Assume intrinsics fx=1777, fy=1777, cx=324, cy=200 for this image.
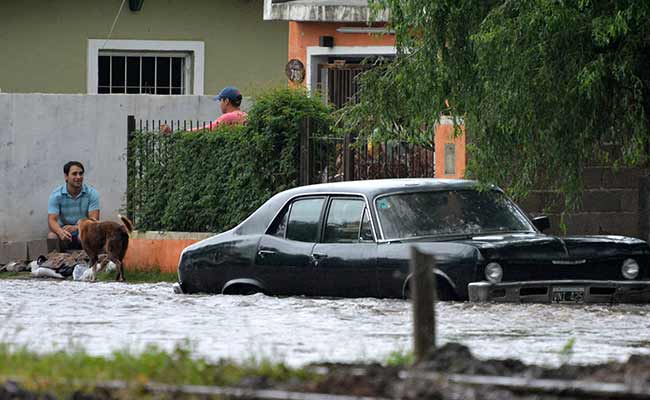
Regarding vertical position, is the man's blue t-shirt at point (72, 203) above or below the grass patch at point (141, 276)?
above

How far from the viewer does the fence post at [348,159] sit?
20969 millimetres

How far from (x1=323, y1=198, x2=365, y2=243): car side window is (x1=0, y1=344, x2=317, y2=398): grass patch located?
24.0ft

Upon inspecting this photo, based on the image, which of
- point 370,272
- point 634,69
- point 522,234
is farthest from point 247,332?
point 634,69

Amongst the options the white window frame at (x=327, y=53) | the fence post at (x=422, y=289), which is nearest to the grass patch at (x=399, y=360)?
the fence post at (x=422, y=289)

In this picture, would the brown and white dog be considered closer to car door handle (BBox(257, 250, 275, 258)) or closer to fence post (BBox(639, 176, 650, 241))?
car door handle (BBox(257, 250, 275, 258))

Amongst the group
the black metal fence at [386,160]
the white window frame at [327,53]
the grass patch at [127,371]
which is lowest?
the grass patch at [127,371]

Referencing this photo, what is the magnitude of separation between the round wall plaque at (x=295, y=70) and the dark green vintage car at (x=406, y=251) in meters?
10.1

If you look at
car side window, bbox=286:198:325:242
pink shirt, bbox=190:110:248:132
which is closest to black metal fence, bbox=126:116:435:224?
pink shirt, bbox=190:110:248:132

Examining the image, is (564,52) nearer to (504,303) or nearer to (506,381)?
(504,303)

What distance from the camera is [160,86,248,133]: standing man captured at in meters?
23.5

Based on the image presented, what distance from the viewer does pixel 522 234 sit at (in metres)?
15.9

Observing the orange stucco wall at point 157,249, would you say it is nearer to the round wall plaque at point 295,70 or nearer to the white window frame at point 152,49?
the round wall plaque at point 295,70

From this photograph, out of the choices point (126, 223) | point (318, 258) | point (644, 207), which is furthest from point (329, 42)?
point (318, 258)

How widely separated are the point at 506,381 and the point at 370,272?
323 inches
